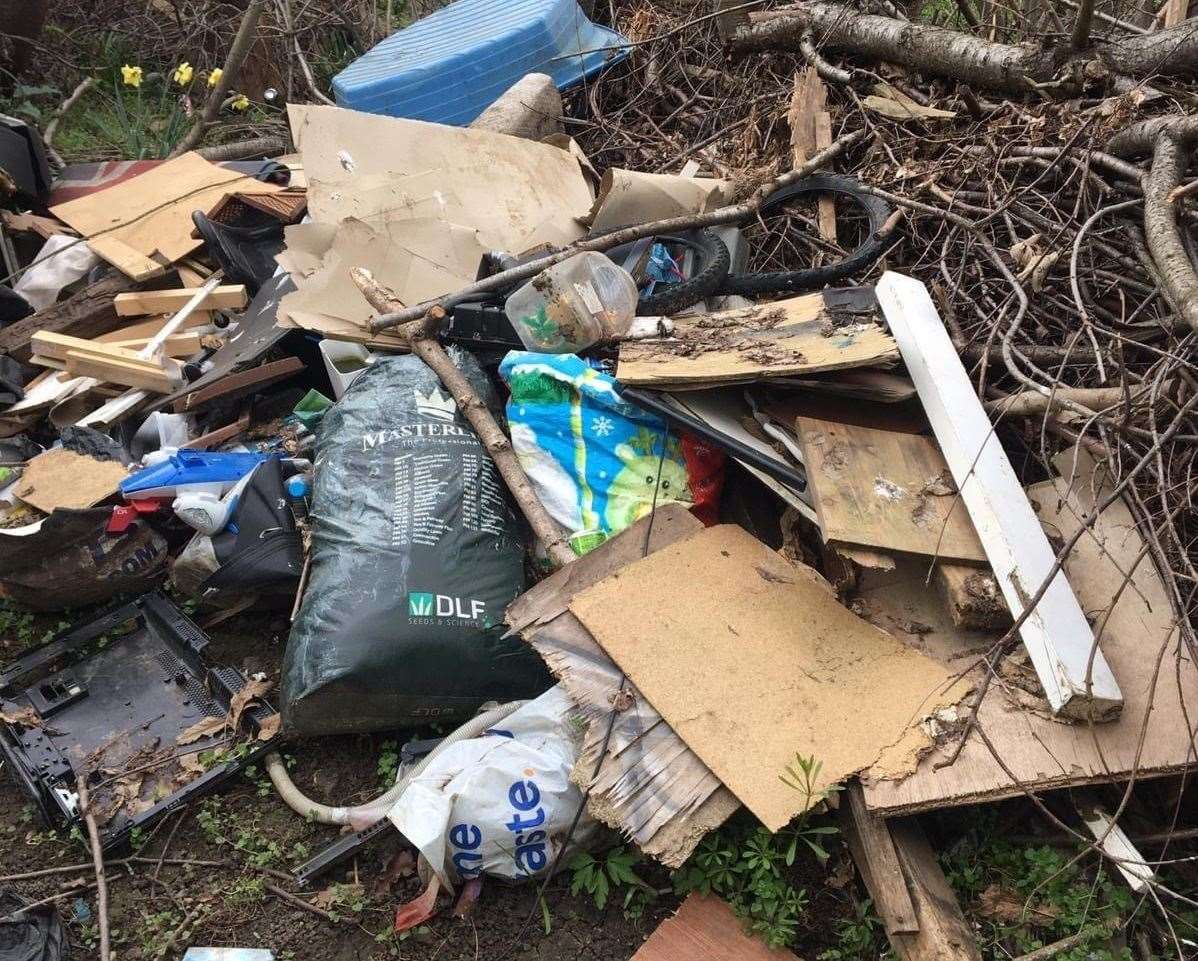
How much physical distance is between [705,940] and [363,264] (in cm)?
259

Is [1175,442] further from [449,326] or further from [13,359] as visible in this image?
[13,359]

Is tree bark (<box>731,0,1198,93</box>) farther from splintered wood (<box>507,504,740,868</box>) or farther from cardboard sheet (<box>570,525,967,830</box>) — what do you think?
splintered wood (<box>507,504,740,868</box>)

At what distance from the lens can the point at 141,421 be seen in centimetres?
356

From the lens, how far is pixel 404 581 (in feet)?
8.21

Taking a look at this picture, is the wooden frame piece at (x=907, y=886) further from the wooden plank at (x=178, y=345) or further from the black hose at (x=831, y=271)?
the wooden plank at (x=178, y=345)

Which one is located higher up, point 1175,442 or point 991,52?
point 991,52

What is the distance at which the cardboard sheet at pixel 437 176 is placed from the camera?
3.67m

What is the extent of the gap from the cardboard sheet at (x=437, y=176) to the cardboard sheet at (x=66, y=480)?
125 cm

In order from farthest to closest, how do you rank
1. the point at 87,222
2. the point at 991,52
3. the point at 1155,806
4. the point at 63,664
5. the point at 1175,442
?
the point at 87,222, the point at 991,52, the point at 63,664, the point at 1175,442, the point at 1155,806

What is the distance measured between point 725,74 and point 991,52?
1.44 meters

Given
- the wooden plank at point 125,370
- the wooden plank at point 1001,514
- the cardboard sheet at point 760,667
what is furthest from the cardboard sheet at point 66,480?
the wooden plank at point 1001,514

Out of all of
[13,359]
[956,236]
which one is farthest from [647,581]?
[13,359]

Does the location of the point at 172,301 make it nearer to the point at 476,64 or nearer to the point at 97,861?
the point at 476,64

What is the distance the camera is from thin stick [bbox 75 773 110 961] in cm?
220
